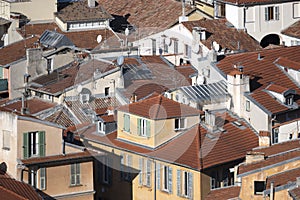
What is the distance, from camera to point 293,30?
221ft

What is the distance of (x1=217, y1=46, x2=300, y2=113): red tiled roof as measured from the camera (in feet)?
169

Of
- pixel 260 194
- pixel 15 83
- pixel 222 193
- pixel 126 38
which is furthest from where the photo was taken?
pixel 126 38

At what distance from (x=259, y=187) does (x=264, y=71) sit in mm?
13118

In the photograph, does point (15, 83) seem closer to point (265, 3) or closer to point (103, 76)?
point (103, 76)

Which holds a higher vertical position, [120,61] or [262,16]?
[120,61]

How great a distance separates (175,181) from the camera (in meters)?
46.9

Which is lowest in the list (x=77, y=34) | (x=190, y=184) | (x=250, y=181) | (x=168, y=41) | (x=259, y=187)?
(x=190, y=184)

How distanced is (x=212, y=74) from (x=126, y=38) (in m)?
11.8

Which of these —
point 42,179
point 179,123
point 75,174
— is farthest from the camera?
point 179,123

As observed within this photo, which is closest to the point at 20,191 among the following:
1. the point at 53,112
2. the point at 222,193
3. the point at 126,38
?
the point at 222,193

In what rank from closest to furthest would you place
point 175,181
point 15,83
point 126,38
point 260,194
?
1. point 260,194
2. point 175,181
3. point 15,83
4. point 126,38

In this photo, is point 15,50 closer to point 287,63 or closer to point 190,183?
point 287,63

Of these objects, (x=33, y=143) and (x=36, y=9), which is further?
(x=36, y=9)

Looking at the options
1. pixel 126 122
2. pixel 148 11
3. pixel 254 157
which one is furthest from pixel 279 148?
pixel 148 11
